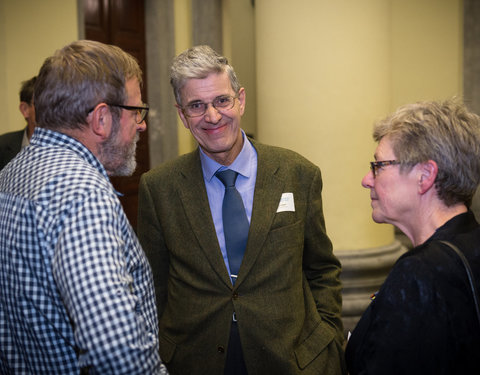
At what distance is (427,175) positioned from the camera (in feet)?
5.00

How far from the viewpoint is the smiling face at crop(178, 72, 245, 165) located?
80.4 inches

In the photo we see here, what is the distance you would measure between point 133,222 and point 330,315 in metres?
3.87

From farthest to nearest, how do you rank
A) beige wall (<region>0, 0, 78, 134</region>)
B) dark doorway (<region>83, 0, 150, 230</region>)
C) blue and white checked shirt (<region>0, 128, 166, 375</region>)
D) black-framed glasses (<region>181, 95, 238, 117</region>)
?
1. dark doorway (<region>83, 0, 150, 230</region>)
2. beige wall (<region>0, 0, 78, 134</region>)
3. black-framed glasses (<region>181, 95, 238, 117</region>)
4. blue and white checked shirt (<region>0, 128, 166, 375</region>)

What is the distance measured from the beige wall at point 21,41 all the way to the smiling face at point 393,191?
10.9 ft

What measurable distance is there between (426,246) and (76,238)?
2.87 ft

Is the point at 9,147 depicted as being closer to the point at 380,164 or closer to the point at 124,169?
the point at 124,169

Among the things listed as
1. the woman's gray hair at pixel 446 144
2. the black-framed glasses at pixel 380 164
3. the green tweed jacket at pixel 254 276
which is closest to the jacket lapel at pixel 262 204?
the green tweed jacket at pixel 254 276

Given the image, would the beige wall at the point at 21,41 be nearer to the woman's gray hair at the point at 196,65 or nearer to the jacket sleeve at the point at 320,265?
the woman's gray hair at the point at 196,65

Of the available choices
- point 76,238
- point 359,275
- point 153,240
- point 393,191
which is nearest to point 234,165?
point 153,240

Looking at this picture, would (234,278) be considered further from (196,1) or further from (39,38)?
(196,1)

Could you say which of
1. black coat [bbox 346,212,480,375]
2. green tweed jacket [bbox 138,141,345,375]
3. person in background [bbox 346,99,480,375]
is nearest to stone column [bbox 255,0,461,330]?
green tweed jacket [bbox 138,141,345,375]

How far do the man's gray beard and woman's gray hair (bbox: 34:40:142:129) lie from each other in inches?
3.8

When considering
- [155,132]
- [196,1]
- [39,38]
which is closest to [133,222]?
[155,132]

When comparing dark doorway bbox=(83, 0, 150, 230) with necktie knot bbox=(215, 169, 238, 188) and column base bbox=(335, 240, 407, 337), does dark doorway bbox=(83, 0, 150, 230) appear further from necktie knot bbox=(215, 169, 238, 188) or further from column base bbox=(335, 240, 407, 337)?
necktie knot bbox=(215, 169, 238, 188)
